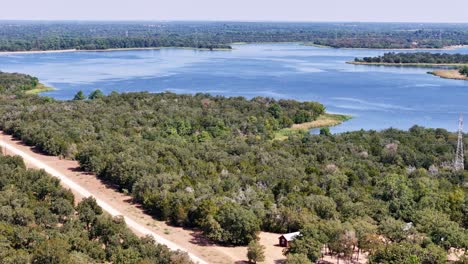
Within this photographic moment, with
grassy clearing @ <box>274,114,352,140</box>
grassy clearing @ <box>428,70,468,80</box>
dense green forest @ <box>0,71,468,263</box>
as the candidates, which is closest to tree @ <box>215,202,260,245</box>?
dense green forest @ <box>0,71,468,263</box>

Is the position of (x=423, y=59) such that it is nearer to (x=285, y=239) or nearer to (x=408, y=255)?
(x=285, y=239)

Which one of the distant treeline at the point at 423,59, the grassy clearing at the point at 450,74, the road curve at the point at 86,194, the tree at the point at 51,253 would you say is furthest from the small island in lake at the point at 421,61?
the tree at the point at 51,253

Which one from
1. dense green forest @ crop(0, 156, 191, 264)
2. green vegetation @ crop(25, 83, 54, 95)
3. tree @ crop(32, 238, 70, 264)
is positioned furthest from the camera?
green vegetation @ crop(25, 83, 54, 95)

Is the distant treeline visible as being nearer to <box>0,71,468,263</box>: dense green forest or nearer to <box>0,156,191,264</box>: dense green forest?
<box>0,71,468,263</box>: dense green forest

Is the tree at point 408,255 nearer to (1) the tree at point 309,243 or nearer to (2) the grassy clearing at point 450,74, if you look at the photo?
(1) the tree at point 309,243

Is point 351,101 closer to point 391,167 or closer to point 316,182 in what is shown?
point 391,167

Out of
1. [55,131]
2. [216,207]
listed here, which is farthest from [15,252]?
[55,131]

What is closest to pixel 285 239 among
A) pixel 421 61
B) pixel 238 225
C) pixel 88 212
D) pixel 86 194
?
pixel 238 225
